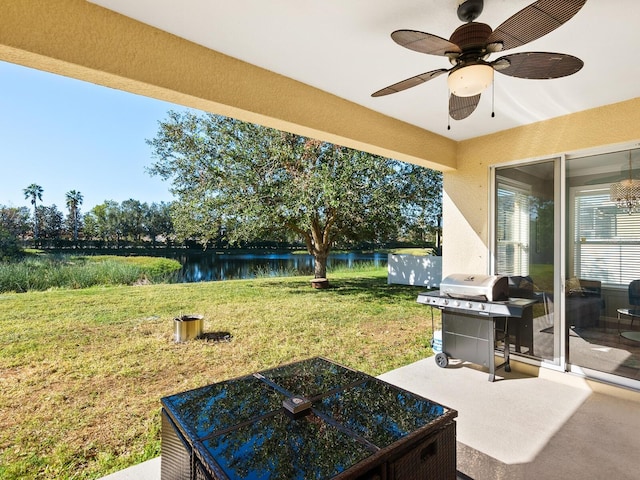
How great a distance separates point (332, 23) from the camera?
188 cm

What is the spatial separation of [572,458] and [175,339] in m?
4.60

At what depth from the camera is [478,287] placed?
330 centimetres

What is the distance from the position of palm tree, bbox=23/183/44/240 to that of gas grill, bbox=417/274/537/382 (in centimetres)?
935

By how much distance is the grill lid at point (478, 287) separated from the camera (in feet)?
10.6

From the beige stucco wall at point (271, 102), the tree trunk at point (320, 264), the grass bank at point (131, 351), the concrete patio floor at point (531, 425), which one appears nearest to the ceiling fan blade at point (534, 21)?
the beige stucco wall at point (271, 102)

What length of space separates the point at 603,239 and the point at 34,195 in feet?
37.2

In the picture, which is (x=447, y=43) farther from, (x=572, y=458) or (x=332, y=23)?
(x=572, y=458)

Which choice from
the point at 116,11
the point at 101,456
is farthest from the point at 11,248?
the point at 116,11

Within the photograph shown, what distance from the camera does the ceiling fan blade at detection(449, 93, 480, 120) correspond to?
6.97 ft

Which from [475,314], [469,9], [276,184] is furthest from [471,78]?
[276,184]

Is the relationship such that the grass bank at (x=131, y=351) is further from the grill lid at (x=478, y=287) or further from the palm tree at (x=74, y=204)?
the palm tree at (x=74, y=204)

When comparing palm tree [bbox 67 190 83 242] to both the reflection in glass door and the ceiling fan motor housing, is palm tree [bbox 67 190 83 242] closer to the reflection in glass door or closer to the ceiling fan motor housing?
the reflection in glass door

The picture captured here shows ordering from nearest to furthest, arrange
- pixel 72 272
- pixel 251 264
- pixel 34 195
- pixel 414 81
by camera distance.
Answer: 1. pixel 414 81
2. pixel 72 272
3. pixel 34 195
4. pixel 251 264

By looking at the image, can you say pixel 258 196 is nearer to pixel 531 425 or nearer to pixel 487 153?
pixel 487 153
